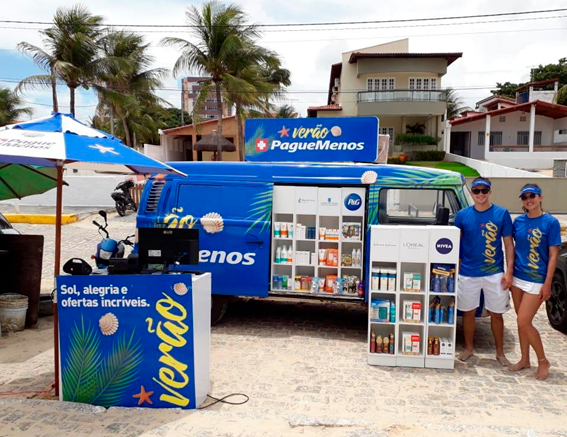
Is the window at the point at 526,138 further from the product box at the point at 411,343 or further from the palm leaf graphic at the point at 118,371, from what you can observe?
the palm leaf graphic at the point at 118,371

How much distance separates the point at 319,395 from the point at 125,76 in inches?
1120

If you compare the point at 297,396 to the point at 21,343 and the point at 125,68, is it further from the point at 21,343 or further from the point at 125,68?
the point at 125,68

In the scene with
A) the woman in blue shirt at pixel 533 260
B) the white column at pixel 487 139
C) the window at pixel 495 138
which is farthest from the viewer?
the window at pixel 495 138

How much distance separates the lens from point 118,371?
14.2ft

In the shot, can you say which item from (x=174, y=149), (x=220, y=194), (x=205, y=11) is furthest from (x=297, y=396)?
(x=174, y=149)

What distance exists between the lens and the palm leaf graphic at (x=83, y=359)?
4367mm

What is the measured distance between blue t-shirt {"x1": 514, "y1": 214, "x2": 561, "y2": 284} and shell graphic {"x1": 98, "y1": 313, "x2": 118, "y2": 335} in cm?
410

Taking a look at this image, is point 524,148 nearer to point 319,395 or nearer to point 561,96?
point 561,96

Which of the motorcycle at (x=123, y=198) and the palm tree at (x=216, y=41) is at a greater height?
the palm tree at (x=216, y=41)

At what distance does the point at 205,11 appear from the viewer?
2412 cm

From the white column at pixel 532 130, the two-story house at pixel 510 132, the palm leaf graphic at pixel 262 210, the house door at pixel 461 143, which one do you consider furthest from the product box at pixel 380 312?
the house door at pixel 461 143

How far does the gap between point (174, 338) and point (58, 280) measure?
1.14 meters

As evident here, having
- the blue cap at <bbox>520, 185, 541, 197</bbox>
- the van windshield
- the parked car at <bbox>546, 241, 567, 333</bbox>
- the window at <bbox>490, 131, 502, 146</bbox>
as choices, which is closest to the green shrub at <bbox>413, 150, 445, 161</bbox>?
the window at <bbox>490, 131, 502, 146</bbox>

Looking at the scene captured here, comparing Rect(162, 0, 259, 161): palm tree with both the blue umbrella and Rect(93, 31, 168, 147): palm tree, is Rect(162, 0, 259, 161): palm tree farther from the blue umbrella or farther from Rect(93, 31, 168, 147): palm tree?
the blue umbrella
